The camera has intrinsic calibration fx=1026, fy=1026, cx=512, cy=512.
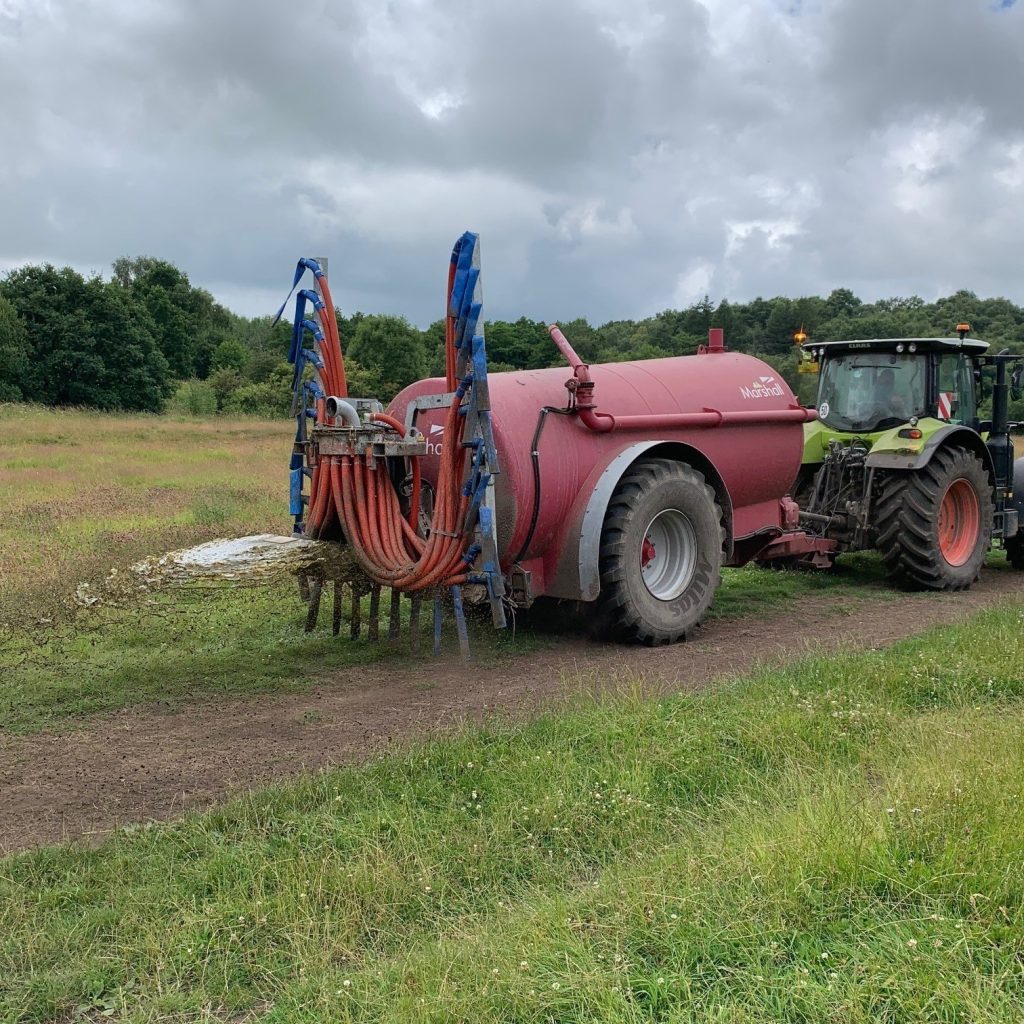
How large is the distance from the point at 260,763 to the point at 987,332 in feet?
120

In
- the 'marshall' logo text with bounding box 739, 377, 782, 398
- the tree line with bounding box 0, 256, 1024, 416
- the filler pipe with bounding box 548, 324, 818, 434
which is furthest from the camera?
the tree line with bounding box 0, 256, 1024, 416

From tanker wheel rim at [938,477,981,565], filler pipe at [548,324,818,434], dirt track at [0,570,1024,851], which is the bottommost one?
dirt track at [0,570,1024,851]

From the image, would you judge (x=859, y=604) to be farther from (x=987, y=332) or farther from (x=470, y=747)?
(x=987, y=332)

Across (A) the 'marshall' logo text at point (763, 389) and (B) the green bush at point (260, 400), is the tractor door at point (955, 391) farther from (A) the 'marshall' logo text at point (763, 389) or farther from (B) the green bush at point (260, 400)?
(B) the green bush at point (260, 400)

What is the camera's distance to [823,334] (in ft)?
112

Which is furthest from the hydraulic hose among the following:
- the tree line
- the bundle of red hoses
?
the tree line

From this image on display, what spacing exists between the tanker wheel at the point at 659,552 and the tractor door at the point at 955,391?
3.42 meters

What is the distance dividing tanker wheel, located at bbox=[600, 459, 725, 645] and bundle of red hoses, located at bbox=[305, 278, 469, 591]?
3.57 feet

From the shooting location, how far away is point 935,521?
8867mm

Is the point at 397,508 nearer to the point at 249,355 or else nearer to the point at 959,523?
the point at 959,523

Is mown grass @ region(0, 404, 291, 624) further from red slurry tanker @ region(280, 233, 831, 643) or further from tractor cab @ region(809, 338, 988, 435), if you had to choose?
tractor cab @ region(809, 338, 988, 435)

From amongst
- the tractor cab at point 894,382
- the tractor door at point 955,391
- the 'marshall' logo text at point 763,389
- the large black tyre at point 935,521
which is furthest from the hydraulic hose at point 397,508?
the tractor door at point 955,391

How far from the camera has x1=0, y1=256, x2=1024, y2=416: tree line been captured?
34188mm

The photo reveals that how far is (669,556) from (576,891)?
419cm
